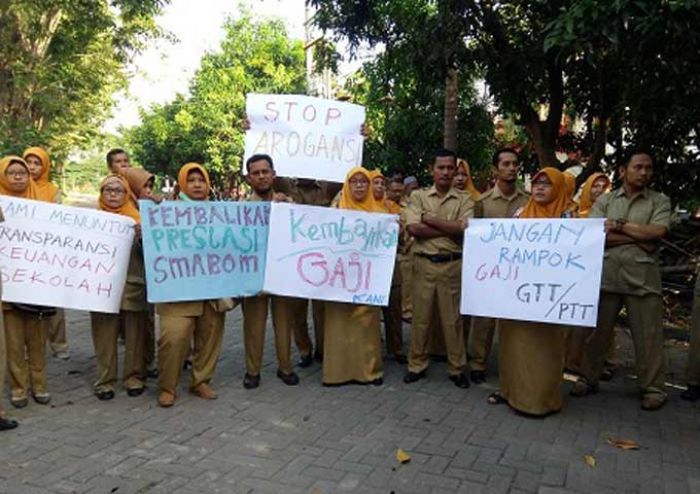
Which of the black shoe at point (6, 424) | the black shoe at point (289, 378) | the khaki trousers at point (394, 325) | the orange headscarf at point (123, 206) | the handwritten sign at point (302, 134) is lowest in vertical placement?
the black shoe at point (6, 424)

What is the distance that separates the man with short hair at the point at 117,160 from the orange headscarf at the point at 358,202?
6.59 ft

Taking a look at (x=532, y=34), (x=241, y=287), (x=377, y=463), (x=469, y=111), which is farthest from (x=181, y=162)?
(x=377, y=463)

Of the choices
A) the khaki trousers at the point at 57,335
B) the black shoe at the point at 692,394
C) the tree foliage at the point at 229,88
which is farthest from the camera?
the tree foliage at the point at 229,88

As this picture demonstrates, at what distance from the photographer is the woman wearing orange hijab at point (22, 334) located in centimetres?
433

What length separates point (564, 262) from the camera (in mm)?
4242

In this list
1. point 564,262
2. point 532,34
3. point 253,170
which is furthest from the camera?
point 532,34

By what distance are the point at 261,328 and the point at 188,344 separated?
0.65m

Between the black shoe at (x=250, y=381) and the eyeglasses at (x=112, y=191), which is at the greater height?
the eyeglasses at (x=112, y=191)

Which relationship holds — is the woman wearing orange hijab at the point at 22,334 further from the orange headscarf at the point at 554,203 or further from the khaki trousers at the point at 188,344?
the orange headscarf at the point at 554,203

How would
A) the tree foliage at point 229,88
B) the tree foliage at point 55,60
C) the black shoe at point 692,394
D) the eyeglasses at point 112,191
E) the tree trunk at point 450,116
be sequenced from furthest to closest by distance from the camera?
the tree foliage at point 229,88, the tree foliage at point 55,60, the tree trunk at point 450,116, the black shoe at point 692,394, the eyeglasses at point 112,191

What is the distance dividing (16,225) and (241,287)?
1633mm

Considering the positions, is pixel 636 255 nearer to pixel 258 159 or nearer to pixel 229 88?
pixel 258 159

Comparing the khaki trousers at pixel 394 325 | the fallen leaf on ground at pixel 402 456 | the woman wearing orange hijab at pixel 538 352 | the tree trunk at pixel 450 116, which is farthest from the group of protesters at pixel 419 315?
the tree trunk at pixel 450 116

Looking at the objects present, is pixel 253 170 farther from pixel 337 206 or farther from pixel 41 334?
pixel 41 334
